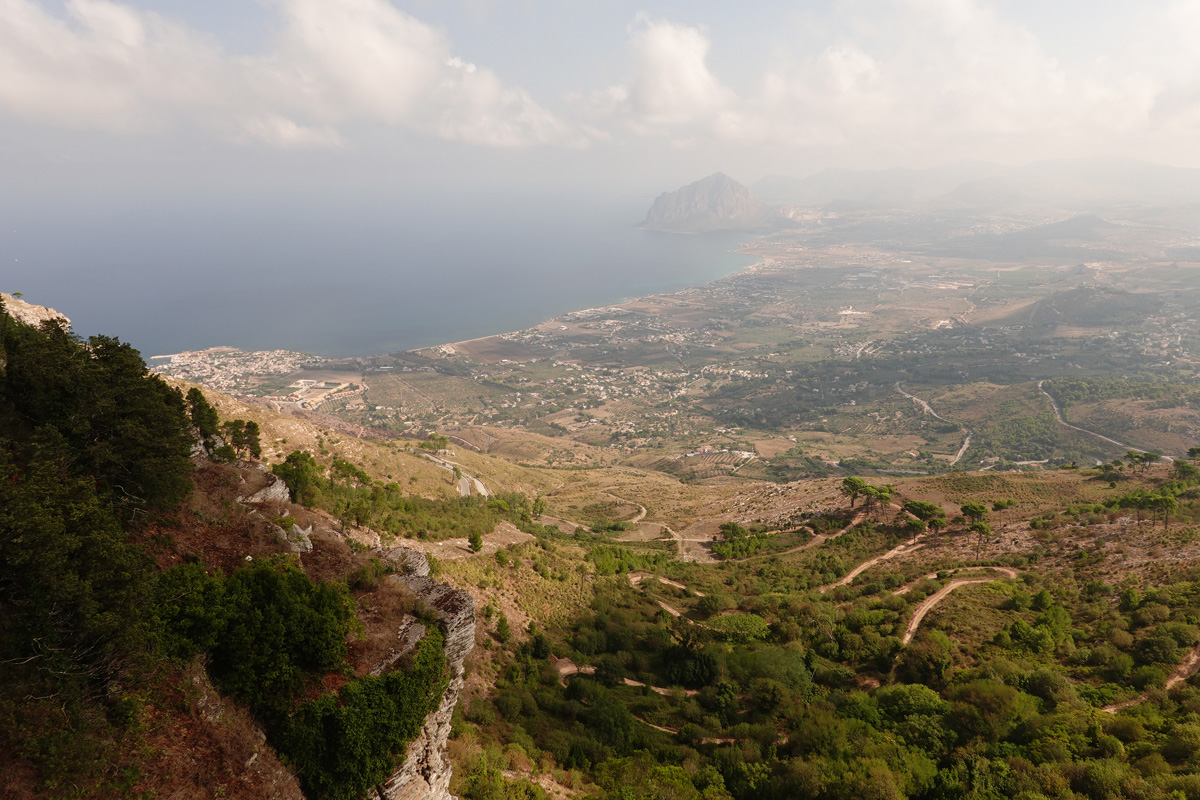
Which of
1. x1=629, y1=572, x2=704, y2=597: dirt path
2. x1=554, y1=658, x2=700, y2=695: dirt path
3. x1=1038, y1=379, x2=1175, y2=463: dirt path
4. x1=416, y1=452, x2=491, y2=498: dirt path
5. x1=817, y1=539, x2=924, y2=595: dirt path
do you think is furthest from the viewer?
x1=1038, y1=379, x2=1175, y2=463: dirt path

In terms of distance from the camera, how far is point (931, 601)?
32344 millimetres

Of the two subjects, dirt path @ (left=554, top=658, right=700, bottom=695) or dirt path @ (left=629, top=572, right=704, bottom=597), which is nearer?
dirt path @ (left=554, top=658, right=700, bottom=695)

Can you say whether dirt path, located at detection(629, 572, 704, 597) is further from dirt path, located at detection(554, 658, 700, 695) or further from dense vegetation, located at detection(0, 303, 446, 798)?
dense vegetation, located at detection(0, 303, 446, 798)

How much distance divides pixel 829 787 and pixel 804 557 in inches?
1017

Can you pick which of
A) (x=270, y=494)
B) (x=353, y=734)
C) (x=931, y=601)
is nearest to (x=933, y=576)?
(x=931, y=601)

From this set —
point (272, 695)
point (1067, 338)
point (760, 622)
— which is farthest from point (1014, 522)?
point (1067, 338)

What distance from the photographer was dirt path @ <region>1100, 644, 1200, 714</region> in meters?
22.5

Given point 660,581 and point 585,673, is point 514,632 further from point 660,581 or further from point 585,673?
point 660,581

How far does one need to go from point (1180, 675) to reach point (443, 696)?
31.3 m

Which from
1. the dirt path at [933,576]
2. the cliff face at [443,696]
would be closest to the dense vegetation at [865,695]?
the dirt path at [933,576]

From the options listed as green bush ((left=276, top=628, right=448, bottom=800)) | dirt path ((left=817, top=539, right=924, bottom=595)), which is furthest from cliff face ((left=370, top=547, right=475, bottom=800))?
dirt path ((left=817, top=539, right=924, bottom=595))

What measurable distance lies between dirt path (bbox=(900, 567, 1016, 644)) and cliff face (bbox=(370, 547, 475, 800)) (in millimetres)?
24218

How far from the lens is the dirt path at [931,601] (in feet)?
97.0

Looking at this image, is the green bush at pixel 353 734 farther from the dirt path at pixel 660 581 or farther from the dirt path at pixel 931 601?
the dirt path at pixel 931 601
